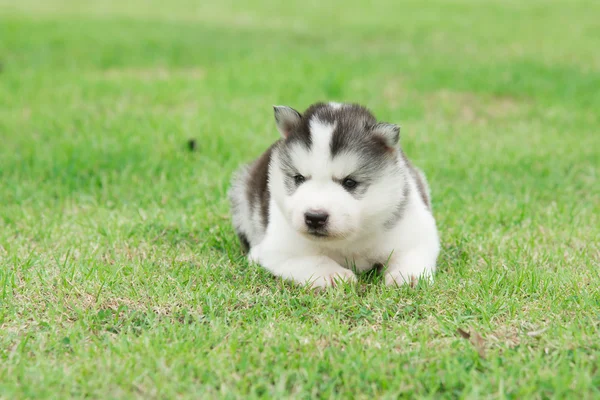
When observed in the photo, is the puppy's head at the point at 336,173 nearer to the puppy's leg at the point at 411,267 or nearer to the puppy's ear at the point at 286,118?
the puppy's ear at the point at 286,118

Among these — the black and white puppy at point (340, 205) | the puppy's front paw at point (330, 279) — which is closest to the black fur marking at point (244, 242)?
the black and white puppy at point (340, 205)

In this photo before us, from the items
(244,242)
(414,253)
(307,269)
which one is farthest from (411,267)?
(244,242)

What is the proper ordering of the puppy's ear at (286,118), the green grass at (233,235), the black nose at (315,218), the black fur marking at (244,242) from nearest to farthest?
1. the green grass at (233,235)
2. the black nose at (315,218)
3. the puppy's ear at (286,118)
4. the black fur marking at (244,242)

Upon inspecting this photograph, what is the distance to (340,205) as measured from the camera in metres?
4.10

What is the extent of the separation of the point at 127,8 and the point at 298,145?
16.4m

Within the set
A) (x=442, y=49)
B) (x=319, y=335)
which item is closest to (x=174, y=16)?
(x=442, y=49)

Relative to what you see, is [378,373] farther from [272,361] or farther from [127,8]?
[127,8]

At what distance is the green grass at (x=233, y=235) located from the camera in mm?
3428

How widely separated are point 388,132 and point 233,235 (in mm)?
1670

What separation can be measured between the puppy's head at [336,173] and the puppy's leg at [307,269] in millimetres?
286

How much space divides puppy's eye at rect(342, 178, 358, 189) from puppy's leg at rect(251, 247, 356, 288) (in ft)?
1.81

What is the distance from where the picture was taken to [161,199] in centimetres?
638

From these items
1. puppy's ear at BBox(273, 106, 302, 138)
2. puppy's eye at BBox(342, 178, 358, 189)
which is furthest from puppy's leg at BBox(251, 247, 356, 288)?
puppy's ear at BBox(273, 106, 302, 138)

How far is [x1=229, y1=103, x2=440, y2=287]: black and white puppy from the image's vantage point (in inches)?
165
